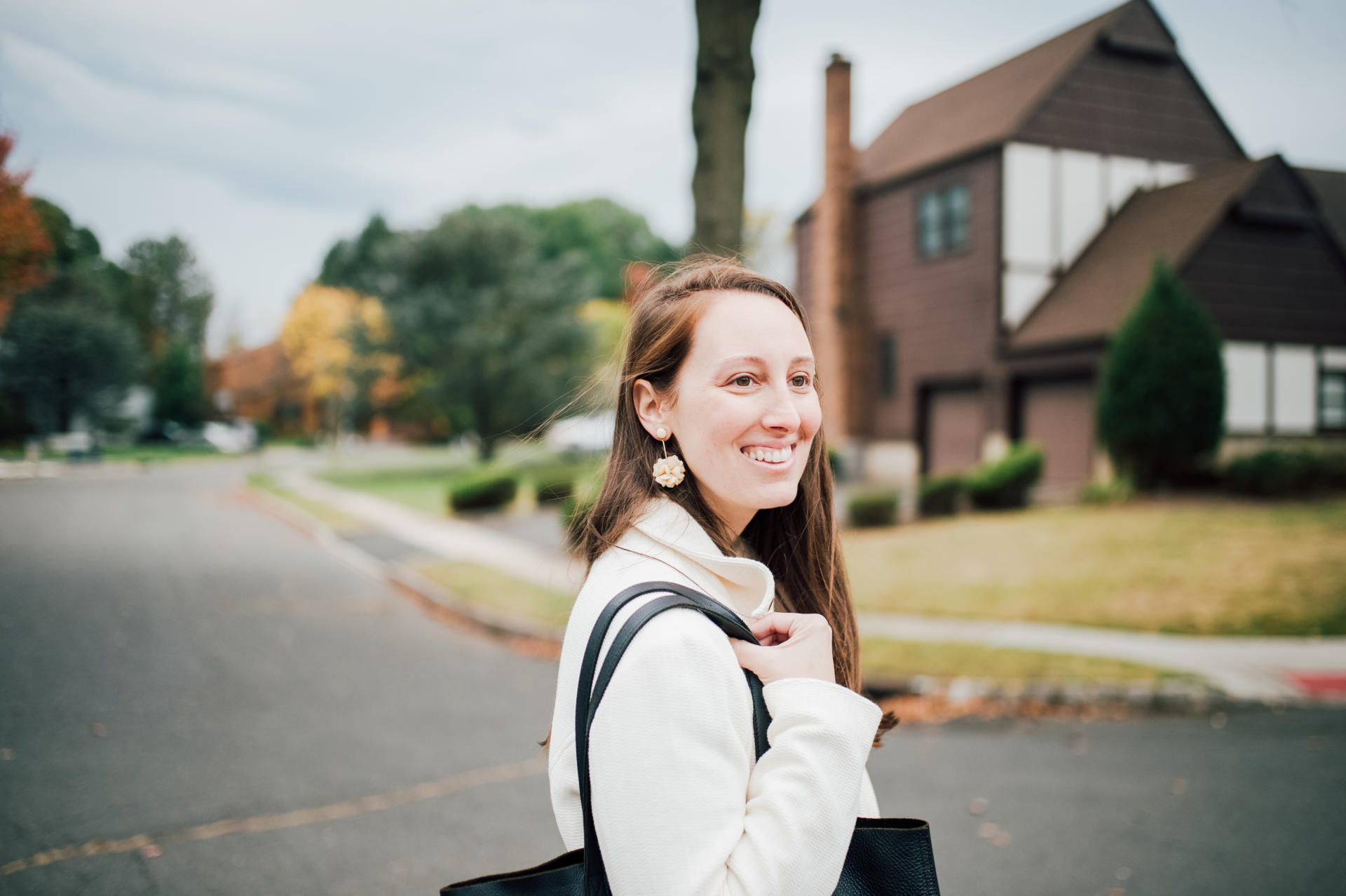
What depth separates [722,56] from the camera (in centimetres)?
660

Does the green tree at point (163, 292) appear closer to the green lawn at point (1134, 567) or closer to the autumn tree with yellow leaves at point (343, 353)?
the green lawn at point (1134, 567)

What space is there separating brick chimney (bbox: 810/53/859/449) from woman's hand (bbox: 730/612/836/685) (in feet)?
67.7

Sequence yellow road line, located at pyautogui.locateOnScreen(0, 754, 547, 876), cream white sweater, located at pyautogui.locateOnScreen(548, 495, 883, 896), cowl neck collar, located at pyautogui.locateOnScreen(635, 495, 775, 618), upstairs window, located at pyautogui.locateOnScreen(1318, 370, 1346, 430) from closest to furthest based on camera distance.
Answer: cream white sweater, located at pyautogui.locateOnScreen(548, 495, 883, 896), cowl neck collar, located at pyautogui.locateOnScreen(635, 495, 775, 618), yellow road line, located at pyautogui.locateOnScreen(0, 754, 547, 876), upstairs window, located at pyautogui.locateOnScreen(1318, 370, 1346, 430)

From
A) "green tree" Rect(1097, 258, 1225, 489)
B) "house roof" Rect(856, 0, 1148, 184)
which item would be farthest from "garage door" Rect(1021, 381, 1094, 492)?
"house roof" Rect(856, 0, 1148, 184)

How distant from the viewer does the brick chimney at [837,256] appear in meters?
22.1

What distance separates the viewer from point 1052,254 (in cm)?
1833

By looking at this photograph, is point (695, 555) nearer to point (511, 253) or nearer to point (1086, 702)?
point (1086, 702)

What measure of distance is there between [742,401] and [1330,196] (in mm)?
19561

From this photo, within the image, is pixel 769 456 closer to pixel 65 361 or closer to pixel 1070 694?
pixel 65 361

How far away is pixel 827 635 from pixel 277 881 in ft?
10.7

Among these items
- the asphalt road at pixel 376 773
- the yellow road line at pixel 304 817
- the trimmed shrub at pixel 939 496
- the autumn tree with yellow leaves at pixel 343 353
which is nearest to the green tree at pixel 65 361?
the asphalt road at pixel 376 773

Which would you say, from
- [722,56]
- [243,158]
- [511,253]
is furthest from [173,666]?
[511,253]

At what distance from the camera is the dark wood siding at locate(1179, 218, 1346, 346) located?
15.3 meters

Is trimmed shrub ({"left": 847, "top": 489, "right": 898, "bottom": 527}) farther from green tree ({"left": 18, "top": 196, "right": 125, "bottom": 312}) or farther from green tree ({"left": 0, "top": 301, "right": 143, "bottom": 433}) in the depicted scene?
green tree ({"left": 18, "top": 196, "right": 125, "bottom": 312})
